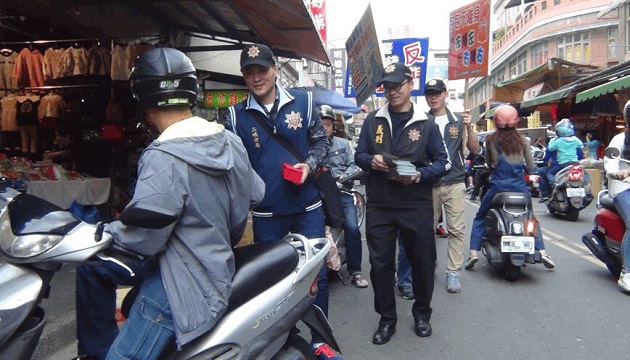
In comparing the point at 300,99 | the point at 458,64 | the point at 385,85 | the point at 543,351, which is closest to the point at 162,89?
the point at 300,99

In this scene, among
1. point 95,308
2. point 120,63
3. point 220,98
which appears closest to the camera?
point 95,308

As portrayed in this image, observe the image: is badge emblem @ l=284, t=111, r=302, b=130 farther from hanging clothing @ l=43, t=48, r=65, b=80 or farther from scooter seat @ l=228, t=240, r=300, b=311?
hanging clothing @ l=43, t=48, r=65, b=80

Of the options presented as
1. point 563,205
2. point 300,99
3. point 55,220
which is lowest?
point 563,205

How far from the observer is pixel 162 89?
85.1 inches

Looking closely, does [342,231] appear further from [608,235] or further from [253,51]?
[253,51]

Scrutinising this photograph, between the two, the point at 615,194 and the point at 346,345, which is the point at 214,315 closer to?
the point at 346,345

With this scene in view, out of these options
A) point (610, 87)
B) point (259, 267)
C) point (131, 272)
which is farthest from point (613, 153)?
point (610, 87)

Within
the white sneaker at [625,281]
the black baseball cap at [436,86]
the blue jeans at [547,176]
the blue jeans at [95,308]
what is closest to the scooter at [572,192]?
the blue jeans at [547,176]

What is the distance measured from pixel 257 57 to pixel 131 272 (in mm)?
1621

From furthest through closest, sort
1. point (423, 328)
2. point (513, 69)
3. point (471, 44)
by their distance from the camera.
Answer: point (513, 69) < point (471, 44) < point (423, 328)

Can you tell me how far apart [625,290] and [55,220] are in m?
5.02

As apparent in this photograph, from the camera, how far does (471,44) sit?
298 inches

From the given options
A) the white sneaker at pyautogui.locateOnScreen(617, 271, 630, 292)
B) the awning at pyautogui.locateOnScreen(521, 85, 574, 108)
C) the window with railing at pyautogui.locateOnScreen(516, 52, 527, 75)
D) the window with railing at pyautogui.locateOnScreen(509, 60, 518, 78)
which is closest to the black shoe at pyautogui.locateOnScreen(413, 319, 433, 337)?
the white sneaker at pyautogui.locateOnScreen(617, 271, 630, 292)

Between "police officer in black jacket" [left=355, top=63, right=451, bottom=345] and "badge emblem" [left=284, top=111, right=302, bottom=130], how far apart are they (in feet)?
2.36
